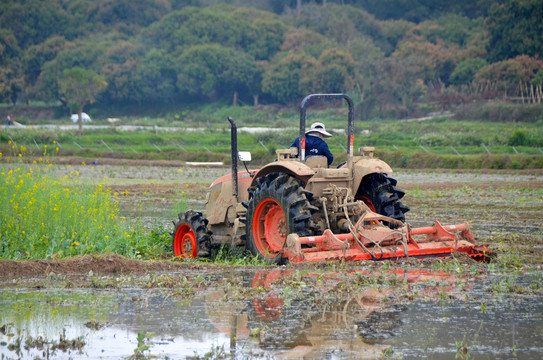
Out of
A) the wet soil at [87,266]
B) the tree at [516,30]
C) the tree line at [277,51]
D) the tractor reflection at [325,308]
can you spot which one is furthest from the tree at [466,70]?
the tractor reflection at [325,308]

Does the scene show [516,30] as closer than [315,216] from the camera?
No

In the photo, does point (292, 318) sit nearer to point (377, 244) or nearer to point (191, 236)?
point (377, 244)

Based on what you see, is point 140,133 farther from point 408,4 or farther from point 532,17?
point 408,4

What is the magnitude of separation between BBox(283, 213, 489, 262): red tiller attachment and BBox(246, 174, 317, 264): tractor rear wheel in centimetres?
32

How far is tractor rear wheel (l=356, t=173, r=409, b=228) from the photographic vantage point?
10.8 meters

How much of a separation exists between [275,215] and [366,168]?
4.59 feet

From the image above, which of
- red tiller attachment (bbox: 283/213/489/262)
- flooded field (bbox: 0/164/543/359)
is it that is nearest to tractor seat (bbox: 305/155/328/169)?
red tiller attachment (bbox: 283/213/489/262)

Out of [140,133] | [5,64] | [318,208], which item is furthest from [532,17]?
[318,208]

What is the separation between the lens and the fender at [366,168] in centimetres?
1059

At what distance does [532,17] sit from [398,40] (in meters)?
20.0

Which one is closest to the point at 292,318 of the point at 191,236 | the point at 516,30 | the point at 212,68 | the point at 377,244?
the point at 377,244

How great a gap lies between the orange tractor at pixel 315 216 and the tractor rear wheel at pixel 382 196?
0.01 metres

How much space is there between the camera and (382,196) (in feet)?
35.6

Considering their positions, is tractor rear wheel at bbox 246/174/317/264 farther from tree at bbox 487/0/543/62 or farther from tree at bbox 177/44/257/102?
tree at bbox 177/44/257/102
